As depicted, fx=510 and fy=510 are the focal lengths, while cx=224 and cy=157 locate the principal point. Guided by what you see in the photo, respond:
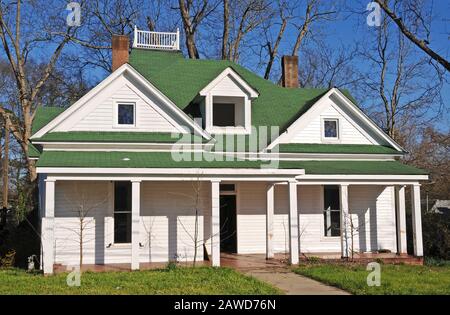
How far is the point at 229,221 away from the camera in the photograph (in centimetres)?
2058

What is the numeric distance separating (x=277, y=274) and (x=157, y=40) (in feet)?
47.4

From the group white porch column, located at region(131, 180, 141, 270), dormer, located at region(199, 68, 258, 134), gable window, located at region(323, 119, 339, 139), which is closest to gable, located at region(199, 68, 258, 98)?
dormer, located at region(199, 68, 258, 134)

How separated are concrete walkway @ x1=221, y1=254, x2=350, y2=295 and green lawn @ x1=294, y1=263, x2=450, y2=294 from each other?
0.37m

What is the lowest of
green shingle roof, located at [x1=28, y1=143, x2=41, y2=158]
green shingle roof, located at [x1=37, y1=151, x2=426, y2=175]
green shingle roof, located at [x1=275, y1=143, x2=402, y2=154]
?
green shingle roof, located at [x1=37, y1=151, x2=426, y2=175]

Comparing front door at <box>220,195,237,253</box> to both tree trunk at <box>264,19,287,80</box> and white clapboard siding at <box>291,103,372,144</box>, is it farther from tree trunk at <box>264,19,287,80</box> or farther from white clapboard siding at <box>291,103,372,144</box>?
tree trunk at <box>264,19,287,80</box>

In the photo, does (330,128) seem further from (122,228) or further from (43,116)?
(43,116)

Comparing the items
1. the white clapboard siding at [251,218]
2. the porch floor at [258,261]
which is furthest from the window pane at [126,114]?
the porch floor at [258,261]

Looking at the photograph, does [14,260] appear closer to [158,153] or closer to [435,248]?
[158,153]

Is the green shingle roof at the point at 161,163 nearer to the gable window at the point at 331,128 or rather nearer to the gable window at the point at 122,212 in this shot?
the gable window at the point at 122,212

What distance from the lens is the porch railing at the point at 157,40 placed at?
24828 mm

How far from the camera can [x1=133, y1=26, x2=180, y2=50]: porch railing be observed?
81.5 ft

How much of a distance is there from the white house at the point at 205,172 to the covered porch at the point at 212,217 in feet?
0.14

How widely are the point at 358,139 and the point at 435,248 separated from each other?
219 inches

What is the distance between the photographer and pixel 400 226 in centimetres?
2047
